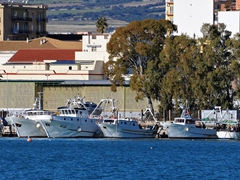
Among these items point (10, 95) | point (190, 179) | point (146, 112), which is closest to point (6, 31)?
point (10, 95)

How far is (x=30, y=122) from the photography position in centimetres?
11869

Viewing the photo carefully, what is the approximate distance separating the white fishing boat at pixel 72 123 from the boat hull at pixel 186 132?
8.50m

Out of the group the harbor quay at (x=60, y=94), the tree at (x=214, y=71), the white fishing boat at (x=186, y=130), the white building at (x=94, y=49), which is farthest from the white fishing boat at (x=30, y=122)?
the white building at (x=94, y=49)

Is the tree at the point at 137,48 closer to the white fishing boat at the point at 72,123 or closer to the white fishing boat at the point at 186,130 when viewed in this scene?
the white fishing boat at the point at 72,123

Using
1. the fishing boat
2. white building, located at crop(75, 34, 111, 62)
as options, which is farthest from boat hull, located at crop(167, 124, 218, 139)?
white building, located at crop(75, 34, 111, 62)

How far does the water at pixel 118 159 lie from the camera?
74938 millimetres

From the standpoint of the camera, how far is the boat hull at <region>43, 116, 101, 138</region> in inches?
4619

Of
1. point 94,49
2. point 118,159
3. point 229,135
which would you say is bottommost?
point 118,159

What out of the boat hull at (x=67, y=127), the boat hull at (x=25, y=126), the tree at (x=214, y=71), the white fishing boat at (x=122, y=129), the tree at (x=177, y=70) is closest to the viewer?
the tree at (x=214, y=71)

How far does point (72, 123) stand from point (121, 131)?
5153mm

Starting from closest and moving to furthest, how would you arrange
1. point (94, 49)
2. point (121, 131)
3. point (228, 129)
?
point (228, 129) → point (121, 131) → point (94, 49)

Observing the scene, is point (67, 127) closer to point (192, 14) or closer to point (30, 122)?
point (30, 122)

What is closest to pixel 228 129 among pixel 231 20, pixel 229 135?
pixel 229 135

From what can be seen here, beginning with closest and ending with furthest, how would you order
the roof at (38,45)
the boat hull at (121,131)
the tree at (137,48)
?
the boat hull at (121,131), the tree at (137,48), the roof at (38,45)
